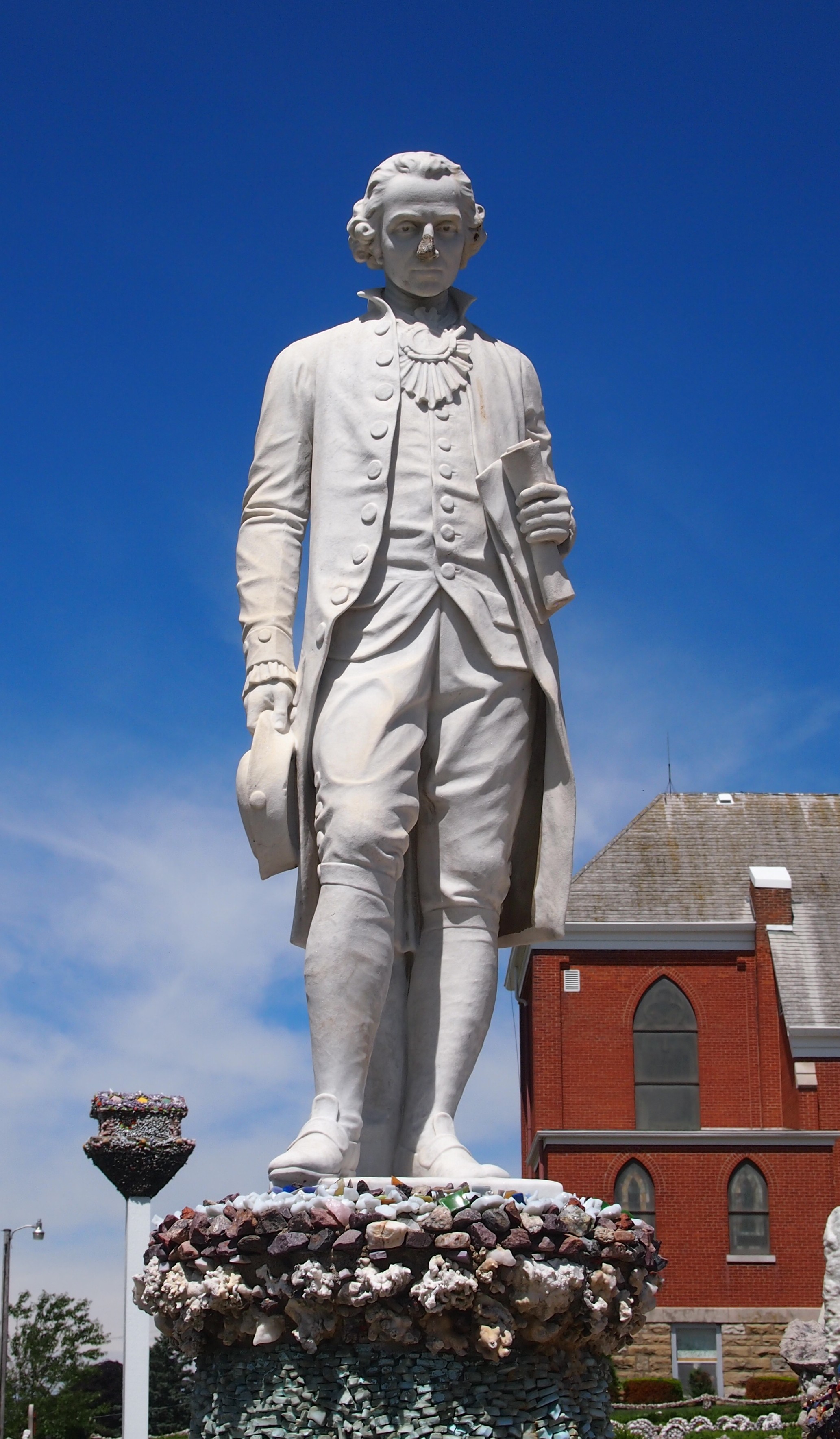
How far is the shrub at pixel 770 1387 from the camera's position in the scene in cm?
2897

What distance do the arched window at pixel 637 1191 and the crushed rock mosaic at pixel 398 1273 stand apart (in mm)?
28753

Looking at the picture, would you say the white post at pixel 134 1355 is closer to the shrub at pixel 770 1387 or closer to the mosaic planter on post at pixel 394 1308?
the shrub at pixel 770 1387

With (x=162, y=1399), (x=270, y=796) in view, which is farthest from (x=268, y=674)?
(x=162, y=1399)

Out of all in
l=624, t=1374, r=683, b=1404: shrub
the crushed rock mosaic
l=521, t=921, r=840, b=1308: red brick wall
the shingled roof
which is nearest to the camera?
the crushed rock mosaic

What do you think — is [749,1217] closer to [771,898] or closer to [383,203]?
[771,898]

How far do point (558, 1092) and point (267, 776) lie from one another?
30.0 metres

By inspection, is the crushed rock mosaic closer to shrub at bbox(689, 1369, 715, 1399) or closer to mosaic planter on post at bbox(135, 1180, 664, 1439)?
mosaic planter on post at bbox(135, 1180, 664, 1439)

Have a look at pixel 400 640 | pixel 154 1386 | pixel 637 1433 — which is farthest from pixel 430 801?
pixel 154 1386

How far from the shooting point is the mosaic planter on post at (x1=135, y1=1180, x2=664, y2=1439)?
4.12 meters

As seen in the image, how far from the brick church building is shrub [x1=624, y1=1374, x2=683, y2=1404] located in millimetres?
2179

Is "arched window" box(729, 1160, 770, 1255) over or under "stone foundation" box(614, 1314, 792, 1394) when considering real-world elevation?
over

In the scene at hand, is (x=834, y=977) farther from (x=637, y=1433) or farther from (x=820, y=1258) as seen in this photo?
(x=637, y=1433)

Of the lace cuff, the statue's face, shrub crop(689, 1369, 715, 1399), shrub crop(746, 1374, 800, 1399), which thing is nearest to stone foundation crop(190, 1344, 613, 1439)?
the lace cuff

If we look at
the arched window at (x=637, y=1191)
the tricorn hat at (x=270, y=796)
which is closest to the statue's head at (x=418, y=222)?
the tricorn hat at (x=270, y=796)
